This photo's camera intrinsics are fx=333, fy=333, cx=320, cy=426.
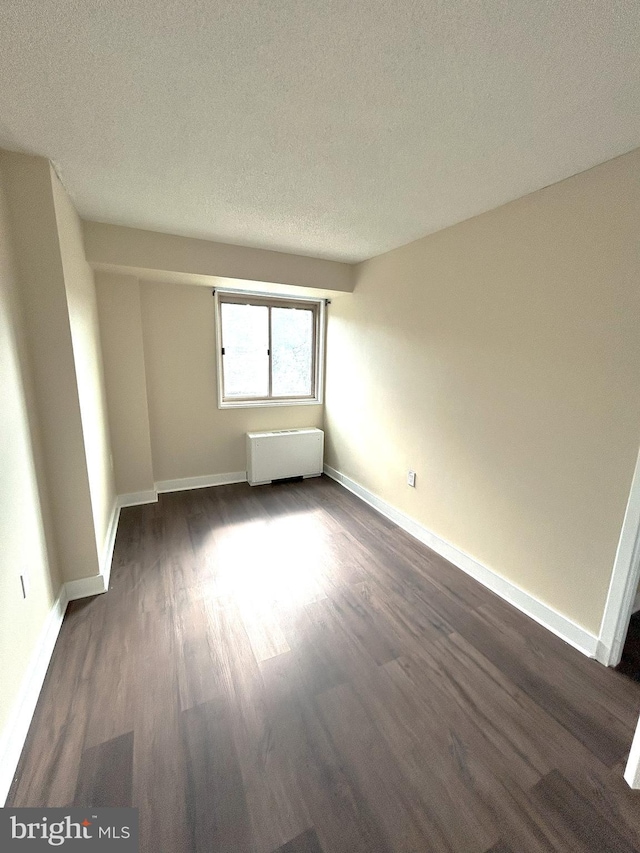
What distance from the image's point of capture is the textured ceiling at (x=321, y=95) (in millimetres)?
859

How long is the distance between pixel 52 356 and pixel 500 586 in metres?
2.79

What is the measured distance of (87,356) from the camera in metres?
2.11

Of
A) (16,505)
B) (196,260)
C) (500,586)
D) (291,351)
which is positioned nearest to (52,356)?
(16,505)


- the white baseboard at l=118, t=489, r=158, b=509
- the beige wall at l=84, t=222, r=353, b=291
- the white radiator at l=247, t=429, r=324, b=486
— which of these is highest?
the beige wall at l=84, t=222, r=353, b=291

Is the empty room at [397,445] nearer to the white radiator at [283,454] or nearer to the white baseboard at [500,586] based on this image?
the white baseboard at [500,586]

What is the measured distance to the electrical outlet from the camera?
1366 millimetres

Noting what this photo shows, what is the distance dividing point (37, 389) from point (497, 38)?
7.22 feet

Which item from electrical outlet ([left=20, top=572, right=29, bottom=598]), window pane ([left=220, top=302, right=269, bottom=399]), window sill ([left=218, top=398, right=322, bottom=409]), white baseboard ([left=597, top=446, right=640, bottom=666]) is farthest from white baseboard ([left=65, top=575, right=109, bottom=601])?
white baseboard ([left=597, top=446, right=640, bottom=666])

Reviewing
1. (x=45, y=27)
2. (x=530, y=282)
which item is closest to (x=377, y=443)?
(x=530, y=282)

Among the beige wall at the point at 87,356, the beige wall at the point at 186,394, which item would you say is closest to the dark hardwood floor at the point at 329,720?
the beige wall at the point at 87,356

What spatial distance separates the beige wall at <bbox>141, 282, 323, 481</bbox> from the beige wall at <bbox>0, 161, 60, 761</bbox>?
5.36 ft

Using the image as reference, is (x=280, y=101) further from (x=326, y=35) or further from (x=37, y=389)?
(x=37, y=389)

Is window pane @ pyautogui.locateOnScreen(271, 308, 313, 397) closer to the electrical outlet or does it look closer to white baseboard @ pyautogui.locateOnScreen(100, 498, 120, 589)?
white baseboard @ pyautogui.locateOnScreen(100, 498, 120, 589)

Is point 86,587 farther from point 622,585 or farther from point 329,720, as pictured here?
point 622,585
